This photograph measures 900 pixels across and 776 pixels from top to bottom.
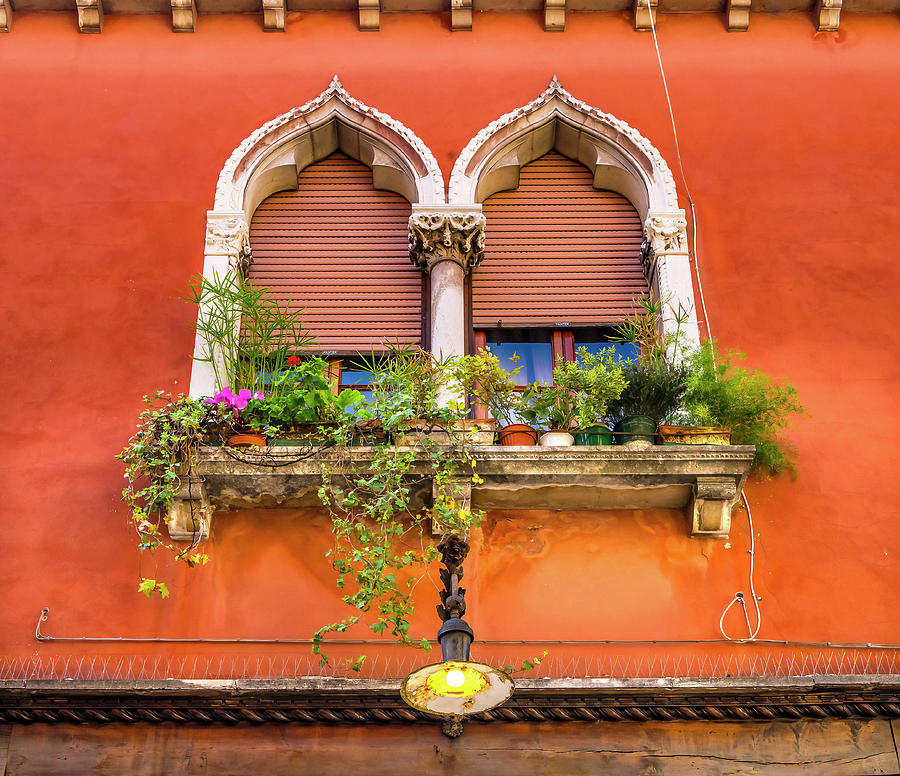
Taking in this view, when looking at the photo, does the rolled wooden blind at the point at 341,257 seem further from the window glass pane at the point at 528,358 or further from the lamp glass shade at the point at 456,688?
the lamp glass shade at the point at 456,688

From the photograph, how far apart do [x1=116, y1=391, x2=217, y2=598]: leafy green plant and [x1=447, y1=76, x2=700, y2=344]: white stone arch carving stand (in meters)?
2.28

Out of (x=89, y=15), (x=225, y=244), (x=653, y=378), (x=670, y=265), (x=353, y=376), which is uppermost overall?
(x=89, y=15)

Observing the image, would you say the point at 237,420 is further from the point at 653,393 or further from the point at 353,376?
the point at 653,393

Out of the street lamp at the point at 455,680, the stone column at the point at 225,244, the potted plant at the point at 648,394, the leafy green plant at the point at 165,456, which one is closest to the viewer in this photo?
the street lamp at the point at 455,680

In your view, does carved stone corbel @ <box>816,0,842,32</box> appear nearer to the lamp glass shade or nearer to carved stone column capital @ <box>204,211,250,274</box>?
carved stone column capital @ <box>204,211,250,274</box>

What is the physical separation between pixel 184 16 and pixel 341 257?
7.67 feet

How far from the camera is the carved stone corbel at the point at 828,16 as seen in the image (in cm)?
917

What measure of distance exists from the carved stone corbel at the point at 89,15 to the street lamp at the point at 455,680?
18.6ft

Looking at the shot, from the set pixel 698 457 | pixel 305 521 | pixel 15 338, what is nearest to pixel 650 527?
pixel 698 457

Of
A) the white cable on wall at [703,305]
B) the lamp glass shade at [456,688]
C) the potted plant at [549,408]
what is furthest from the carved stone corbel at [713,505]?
the lamp glass shade at [456,688]

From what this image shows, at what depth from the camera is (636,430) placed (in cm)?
694

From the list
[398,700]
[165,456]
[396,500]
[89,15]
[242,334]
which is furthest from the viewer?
[89,15]

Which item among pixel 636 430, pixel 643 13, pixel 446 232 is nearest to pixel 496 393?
pixel 636 430

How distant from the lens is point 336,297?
26.5 feet
